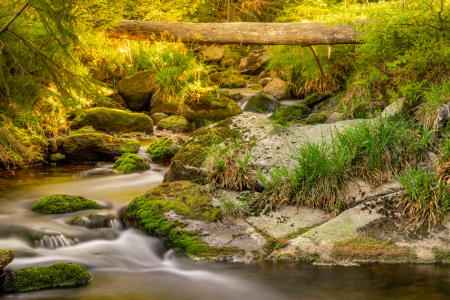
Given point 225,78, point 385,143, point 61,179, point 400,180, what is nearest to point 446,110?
point 385,143

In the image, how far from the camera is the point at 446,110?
5.93m

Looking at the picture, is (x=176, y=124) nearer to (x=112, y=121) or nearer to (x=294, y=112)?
(x=112, y=121)

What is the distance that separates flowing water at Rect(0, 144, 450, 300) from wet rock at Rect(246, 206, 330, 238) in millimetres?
557

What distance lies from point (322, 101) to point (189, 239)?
31.7 ft

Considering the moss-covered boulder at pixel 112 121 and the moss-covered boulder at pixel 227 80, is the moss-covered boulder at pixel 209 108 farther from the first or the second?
the moss-covered boulder at pixel 227 80

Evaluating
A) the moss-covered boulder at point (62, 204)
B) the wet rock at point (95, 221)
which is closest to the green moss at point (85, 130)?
the moss-covered boulder at point (62, 204)

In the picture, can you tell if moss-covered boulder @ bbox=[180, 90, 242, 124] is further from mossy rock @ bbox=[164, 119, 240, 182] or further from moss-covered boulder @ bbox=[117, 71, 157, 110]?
mossy rock @ bbox=[164, 119, 240, 182]

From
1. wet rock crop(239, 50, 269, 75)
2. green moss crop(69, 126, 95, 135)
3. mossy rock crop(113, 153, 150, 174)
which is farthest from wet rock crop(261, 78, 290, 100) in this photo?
wet rock crop(239, 50, 269, 75)

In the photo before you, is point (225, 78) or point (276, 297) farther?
point (225, 78)

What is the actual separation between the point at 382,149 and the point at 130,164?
5447 mm

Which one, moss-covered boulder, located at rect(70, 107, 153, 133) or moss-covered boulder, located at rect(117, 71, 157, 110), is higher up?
moss-covered boulder, located at rect(117, 71, 157, 110)

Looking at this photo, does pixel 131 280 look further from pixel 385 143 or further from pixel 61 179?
pixel 61 179

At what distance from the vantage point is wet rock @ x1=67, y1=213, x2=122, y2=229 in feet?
19.0

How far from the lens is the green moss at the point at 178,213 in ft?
16.0
